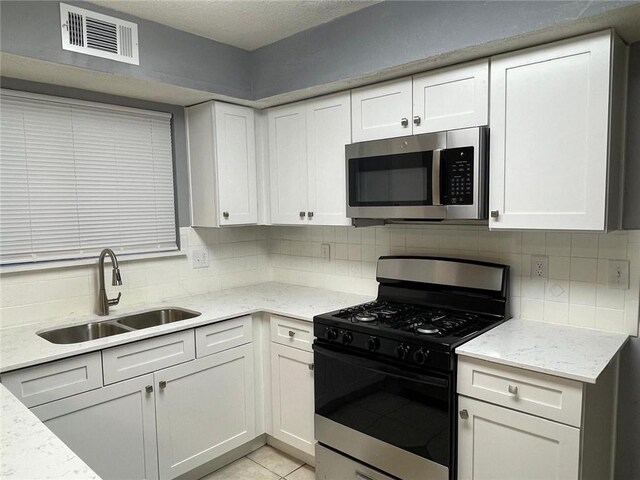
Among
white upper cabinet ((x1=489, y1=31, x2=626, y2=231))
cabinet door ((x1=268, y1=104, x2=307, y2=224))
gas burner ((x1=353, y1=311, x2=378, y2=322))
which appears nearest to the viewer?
white upper cabinet ((x1=489, y1=31, x2=626, y2=231))

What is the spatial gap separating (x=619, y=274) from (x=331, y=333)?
1318 millimetres

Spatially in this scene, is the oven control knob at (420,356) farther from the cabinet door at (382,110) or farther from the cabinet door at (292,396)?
the cabinet door at (382,110)

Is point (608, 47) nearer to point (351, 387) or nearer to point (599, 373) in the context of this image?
point (599, 373)

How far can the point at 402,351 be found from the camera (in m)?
1.92

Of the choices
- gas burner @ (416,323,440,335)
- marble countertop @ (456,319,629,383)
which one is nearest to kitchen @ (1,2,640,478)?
marble countertop @ (456,319,629,383)

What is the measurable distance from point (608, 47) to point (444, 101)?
0.65 m

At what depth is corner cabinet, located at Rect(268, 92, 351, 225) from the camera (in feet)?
8.35

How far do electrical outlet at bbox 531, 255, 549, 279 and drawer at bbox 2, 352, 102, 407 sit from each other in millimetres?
2080

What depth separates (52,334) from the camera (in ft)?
7.32

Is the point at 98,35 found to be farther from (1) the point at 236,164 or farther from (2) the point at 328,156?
(2) the point at 328,156

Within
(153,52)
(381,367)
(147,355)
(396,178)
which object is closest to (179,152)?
(153,52)

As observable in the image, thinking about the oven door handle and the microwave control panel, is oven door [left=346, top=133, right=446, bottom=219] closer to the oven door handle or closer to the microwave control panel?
the microwave control panel

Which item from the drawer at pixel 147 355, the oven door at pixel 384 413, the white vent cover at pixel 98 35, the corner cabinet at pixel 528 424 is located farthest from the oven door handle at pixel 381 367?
the white vent cover at pixel 98 35

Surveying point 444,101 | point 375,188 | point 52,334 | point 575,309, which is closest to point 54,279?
point 52,334
